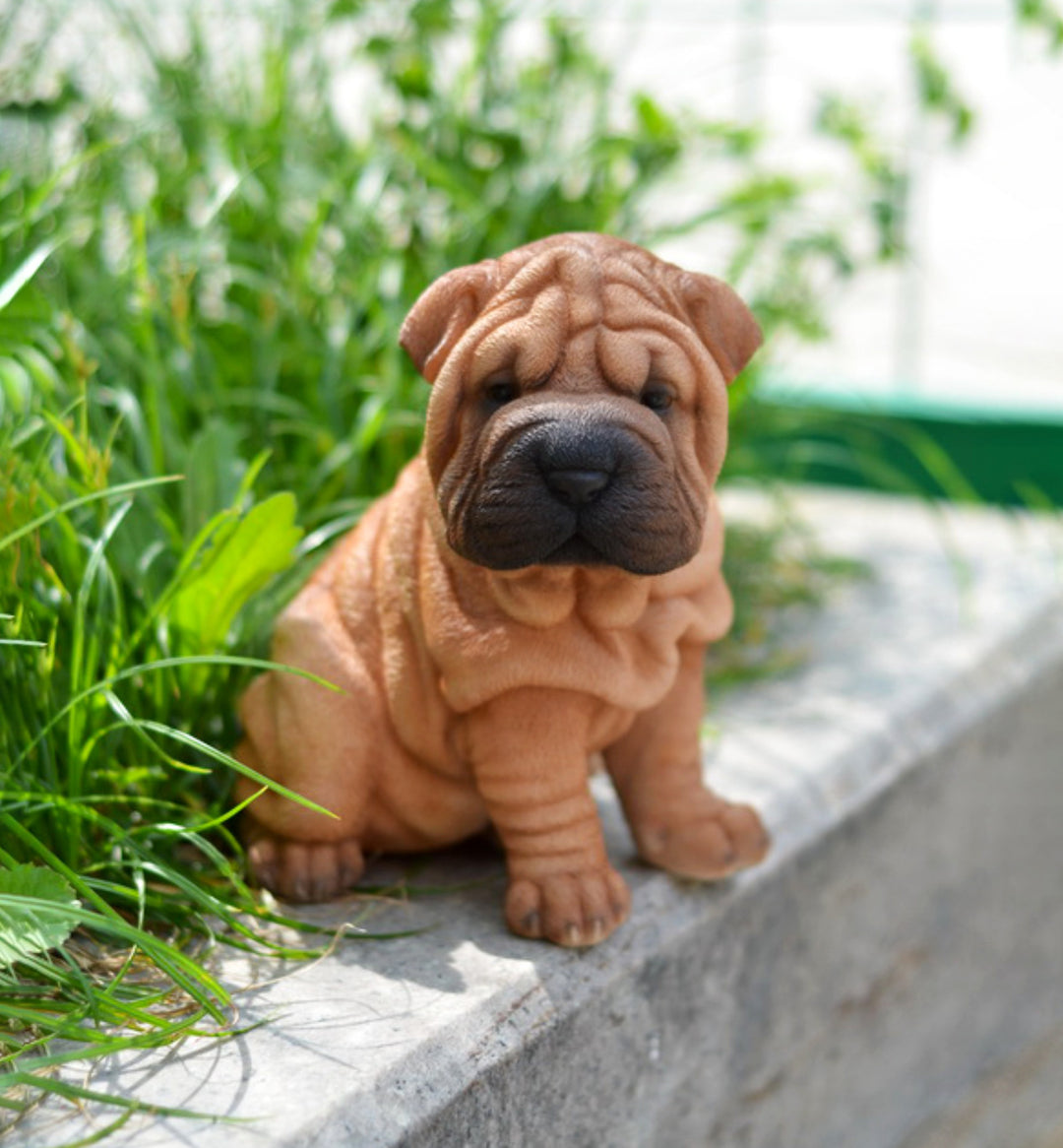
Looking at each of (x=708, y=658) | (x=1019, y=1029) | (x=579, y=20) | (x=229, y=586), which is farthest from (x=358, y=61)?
(x=1019, y=1029)

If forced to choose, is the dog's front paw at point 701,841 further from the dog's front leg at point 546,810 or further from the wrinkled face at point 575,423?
the wrinkled face at point 575,423

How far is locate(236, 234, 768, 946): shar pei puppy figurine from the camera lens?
1.50 m

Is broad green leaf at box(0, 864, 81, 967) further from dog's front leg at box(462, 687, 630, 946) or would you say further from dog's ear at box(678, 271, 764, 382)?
A: dog's ear at box(678, 271, 764, 382)

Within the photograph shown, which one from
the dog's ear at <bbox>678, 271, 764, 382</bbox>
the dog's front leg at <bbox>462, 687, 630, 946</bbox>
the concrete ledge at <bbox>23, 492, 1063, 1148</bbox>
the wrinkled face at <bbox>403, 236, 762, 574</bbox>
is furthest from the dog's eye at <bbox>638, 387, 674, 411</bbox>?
the concrete ledge at <bbox>23, 492, 1063, 1148</bbox>

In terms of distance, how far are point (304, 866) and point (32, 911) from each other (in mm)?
388

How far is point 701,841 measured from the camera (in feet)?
5.97

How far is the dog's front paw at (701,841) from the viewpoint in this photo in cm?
182

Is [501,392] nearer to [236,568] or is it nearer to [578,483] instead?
[578,483]

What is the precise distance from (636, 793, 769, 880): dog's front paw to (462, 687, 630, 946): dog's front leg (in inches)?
5.5

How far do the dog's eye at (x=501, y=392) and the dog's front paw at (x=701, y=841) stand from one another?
58 centimetres

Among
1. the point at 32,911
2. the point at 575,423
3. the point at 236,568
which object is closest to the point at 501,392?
the point at 575,423

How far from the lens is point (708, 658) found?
2.66 m

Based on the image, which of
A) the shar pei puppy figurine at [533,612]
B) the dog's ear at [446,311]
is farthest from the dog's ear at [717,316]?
the dog's ear at [446,311]

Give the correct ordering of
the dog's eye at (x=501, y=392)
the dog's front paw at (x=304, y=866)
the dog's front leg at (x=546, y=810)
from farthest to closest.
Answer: the dog's front paw at (x=304, y=866)
the dog's front leg at (x=546, y=810)
the dog's eye at (x=501, y=392)
